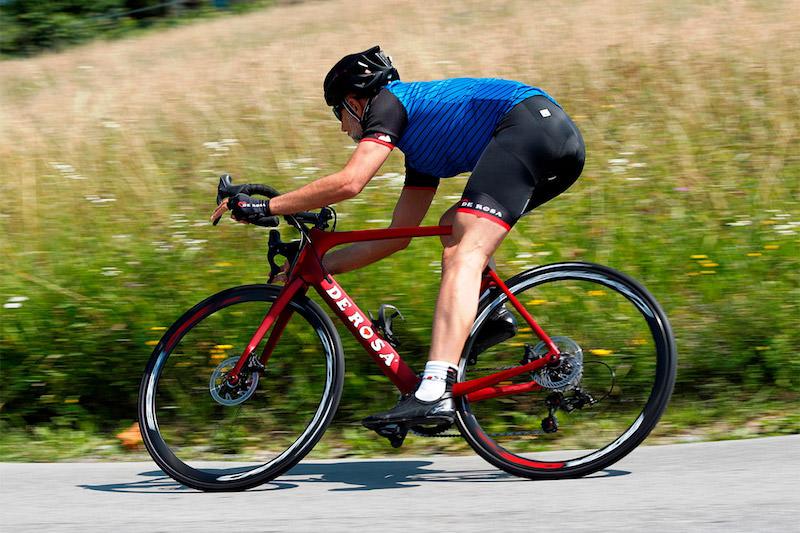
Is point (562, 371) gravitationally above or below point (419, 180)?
below

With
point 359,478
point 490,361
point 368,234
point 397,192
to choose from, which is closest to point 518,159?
point 368,234

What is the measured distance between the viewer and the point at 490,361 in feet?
13.7

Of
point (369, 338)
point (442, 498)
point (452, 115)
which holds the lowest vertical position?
point (442, 498)

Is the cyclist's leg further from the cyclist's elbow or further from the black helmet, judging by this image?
the black helmet

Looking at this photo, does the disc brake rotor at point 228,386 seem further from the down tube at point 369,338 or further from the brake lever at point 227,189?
the brake lever at point 227,189

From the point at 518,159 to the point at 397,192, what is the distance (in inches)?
114

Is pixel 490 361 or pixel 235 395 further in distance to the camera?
pixel 490 361

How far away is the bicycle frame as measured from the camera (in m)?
3.84

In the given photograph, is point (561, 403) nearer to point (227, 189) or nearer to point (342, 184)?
point (342, 184)

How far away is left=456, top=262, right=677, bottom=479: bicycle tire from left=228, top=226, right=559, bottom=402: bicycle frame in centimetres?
5

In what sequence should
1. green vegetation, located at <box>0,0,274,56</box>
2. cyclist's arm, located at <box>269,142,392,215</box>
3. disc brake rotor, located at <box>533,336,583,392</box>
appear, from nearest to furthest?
cyclist's arm, located at <box>269,142,392,215</box>
disc brake rotor, located at <box>533,336,583,392</box>
green vegetation, located at <box>0,0,274,56</box>

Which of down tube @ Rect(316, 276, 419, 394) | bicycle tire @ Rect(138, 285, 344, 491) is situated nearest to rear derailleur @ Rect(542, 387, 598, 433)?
down tube @ Rect(316, 276, 419, 394)

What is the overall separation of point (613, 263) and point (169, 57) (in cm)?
1008

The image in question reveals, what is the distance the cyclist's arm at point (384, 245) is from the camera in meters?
4.07
